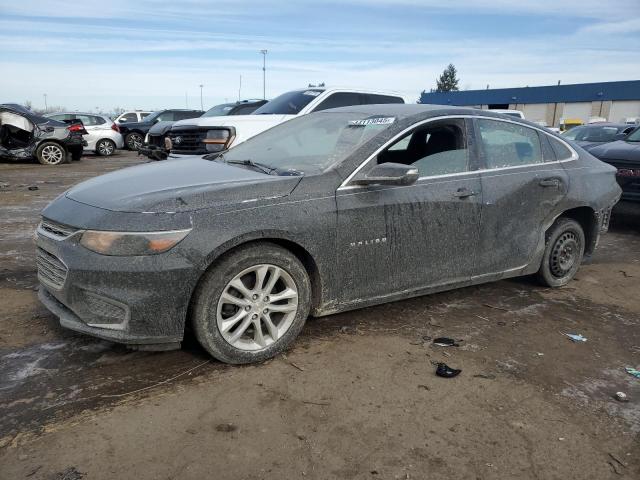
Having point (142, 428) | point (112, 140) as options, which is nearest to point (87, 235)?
point (142, 428)

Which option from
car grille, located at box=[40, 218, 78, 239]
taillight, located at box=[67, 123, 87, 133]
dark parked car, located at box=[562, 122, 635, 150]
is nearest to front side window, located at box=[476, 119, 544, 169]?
car grille, located at box=[40, 218, 78, 239]

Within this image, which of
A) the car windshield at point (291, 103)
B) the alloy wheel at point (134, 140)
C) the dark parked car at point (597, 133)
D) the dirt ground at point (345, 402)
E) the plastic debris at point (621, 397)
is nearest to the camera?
the dirt ground at point (345, 402)

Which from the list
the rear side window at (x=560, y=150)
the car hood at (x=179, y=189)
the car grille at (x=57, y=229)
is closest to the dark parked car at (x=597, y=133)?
the rear side window at (x=560, y=150)

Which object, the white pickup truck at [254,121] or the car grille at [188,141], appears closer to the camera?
the white pickup truck at [254,121]

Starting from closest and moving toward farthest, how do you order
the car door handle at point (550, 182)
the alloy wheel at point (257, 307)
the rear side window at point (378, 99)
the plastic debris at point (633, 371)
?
1. the alloy wheel at point (257, 307)
2. the plastic debris at point (633, 371)
3. the car door handle at point (550, 182)
4. the rear side window at point (378, 99)

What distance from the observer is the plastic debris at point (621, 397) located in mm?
3198

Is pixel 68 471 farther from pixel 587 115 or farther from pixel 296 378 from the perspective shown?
pixel 587 115

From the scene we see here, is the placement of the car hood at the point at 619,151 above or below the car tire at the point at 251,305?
above

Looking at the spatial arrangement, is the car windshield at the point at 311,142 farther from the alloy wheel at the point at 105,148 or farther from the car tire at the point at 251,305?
the alloy wheel at the point at 105,148

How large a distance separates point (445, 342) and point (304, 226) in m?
1.36

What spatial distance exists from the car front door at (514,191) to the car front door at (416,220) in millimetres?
136

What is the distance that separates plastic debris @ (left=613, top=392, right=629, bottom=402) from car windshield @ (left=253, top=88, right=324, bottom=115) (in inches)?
274

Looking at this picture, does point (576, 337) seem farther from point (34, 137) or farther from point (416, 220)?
point (34, 137)

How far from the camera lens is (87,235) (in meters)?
3.12
